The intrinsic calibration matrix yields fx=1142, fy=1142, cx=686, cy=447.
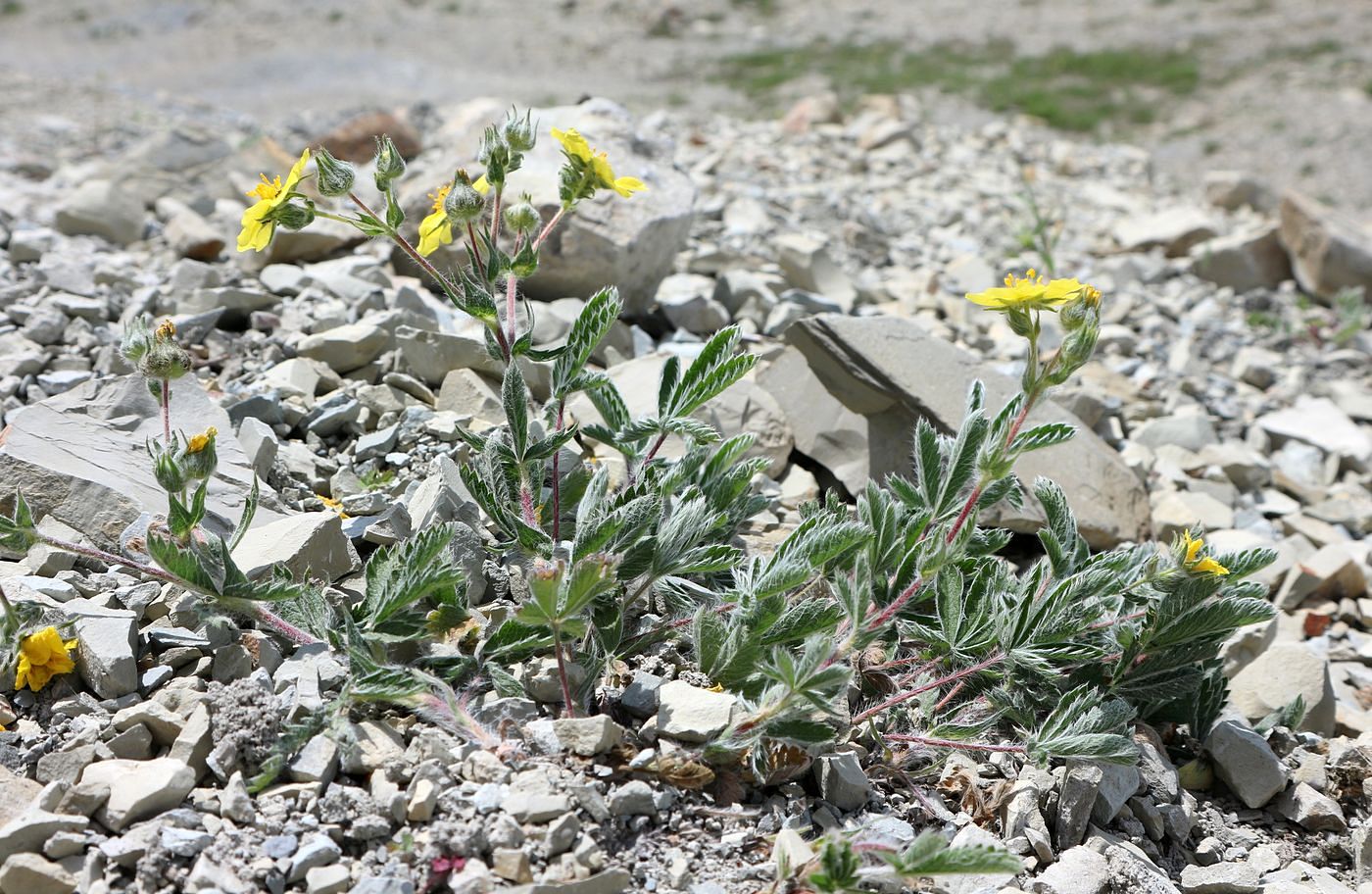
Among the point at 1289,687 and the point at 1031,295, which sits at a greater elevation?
the point at 1031,295

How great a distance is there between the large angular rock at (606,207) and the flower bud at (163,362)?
6.51 ft

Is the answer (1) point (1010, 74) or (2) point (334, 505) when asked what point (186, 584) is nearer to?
(2) point (334, 505)

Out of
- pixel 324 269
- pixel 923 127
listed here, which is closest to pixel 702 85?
pixel 923 127

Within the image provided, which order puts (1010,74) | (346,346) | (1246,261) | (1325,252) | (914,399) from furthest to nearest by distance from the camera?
(1010,74)
(1246,261)
(1325,252)
(346,346)
(914,399)

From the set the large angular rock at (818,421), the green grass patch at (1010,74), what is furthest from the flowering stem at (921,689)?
the green grass patch at (1010,74)

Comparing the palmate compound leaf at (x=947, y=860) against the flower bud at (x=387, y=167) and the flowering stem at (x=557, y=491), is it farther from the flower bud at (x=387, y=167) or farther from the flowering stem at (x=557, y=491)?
the flower bud at (x=387, y=167)

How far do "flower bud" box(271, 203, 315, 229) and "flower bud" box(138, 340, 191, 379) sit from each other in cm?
36

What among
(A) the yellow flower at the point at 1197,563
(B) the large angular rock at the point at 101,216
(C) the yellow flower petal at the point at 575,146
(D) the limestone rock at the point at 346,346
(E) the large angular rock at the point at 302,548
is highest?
(C) the yellow flower petal at the point at 575,146

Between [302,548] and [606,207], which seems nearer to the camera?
[302,548]

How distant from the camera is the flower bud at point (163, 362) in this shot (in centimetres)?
247

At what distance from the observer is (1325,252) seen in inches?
267

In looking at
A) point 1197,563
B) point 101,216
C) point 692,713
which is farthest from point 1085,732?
point 101,216

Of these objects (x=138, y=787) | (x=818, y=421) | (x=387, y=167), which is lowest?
(x=138, y=787)

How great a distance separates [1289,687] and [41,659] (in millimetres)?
3204
